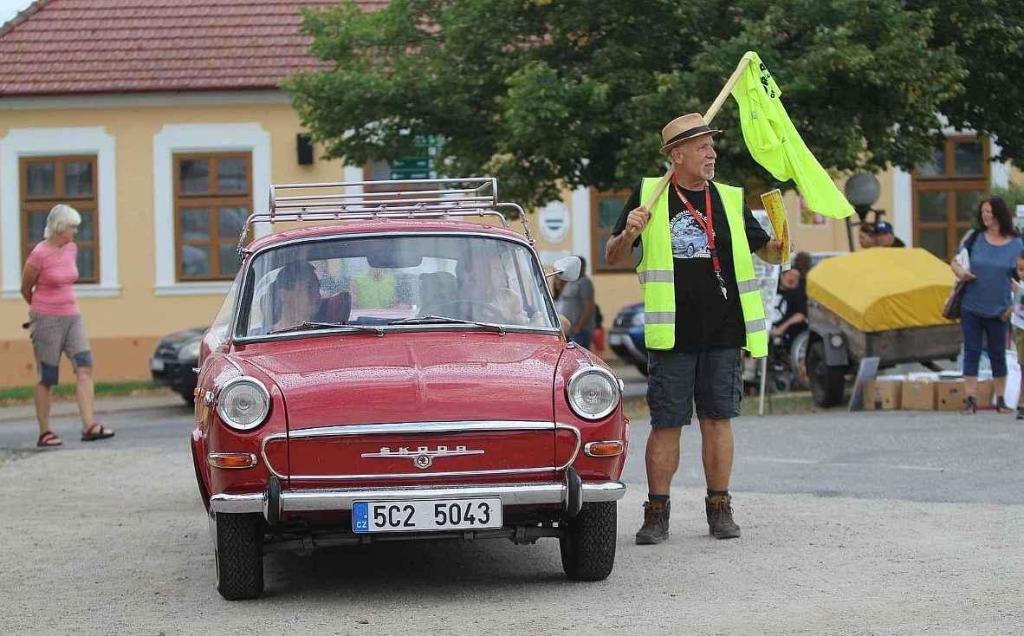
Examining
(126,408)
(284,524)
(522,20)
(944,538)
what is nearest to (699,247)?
(944,538)

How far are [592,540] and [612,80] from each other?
11429 millimetres

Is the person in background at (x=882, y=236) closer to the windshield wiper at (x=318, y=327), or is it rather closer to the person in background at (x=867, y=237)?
the person in background at (x=867, y=237)

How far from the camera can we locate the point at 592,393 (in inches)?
289

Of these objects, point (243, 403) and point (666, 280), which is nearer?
point (243, 403)

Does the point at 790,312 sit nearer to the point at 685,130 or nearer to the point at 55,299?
the point at 55,299

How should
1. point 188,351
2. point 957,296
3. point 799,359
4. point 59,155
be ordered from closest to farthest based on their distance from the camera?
point 957,296, point 799,359, point 188,351, point 59,155

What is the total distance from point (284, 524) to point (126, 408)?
15546 millimetres

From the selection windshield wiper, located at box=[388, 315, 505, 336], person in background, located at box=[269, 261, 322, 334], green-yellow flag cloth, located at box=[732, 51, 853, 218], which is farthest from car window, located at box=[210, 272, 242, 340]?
green-yellow flag cloth, located at box=[732, 51, 853, 218]

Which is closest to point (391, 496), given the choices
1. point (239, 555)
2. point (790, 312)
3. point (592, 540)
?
point (239, 555)

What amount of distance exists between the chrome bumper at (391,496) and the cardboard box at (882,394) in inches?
378

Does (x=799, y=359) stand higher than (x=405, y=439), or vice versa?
(x=405, y=439)

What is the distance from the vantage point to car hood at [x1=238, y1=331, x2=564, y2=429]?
7082 mm

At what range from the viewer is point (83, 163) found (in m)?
28.5

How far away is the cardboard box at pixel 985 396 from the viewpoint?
608 inches
